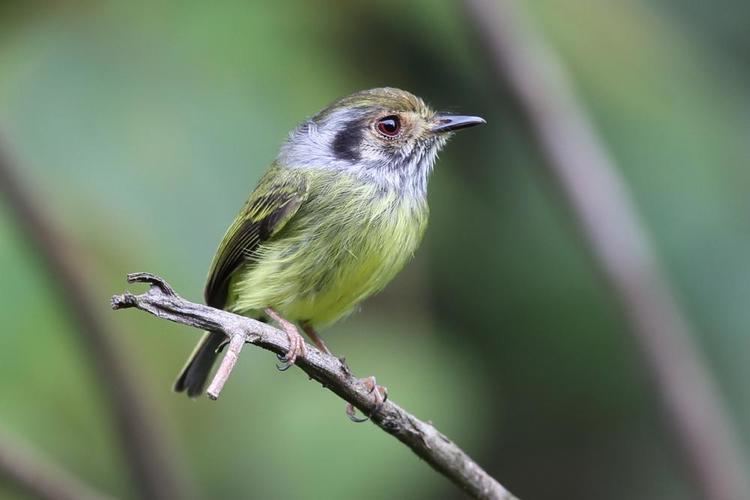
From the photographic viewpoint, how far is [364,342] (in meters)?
4.62

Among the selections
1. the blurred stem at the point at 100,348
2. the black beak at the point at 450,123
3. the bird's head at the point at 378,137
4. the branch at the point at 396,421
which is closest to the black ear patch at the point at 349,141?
the bird's head at the point at 378,137

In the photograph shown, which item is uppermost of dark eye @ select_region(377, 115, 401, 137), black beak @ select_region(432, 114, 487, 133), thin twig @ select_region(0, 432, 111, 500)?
black beak @ select_region(432, 114, 487, 133)

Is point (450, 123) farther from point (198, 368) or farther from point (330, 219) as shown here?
point (198, 368)

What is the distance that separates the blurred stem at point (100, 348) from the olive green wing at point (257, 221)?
0.39 meters

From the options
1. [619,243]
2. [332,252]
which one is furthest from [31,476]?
[619,243]

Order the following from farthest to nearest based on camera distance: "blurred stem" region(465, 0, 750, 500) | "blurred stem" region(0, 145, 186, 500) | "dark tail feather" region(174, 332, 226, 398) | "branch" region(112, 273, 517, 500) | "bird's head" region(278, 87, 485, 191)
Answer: "blurred stem" region(465, 0, 750, 500) → "bird's head" region(278, 87, 485, 191) → "dark tail feather" region(174, 332, 226, 398) → "blurred stem" region(0, 145, 186, 500) → "branch" region(112, 273, 517, 500)

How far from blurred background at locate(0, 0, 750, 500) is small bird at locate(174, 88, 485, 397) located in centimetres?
21

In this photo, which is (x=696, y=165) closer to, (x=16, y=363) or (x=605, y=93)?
(x=605, y=93)

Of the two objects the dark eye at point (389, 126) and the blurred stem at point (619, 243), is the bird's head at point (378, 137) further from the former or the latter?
the blurred stem at point (619, 243)

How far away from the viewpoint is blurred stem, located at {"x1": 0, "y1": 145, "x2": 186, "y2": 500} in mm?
3770

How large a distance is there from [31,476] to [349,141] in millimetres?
1536

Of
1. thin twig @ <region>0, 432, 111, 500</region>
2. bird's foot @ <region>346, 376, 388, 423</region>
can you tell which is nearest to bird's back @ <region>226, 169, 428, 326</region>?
bird's foot @ <region>346, 376, 388, 423</region>

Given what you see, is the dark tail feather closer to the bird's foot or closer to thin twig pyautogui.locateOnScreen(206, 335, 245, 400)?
the bird's foot

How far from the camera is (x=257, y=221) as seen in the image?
3848 mm
